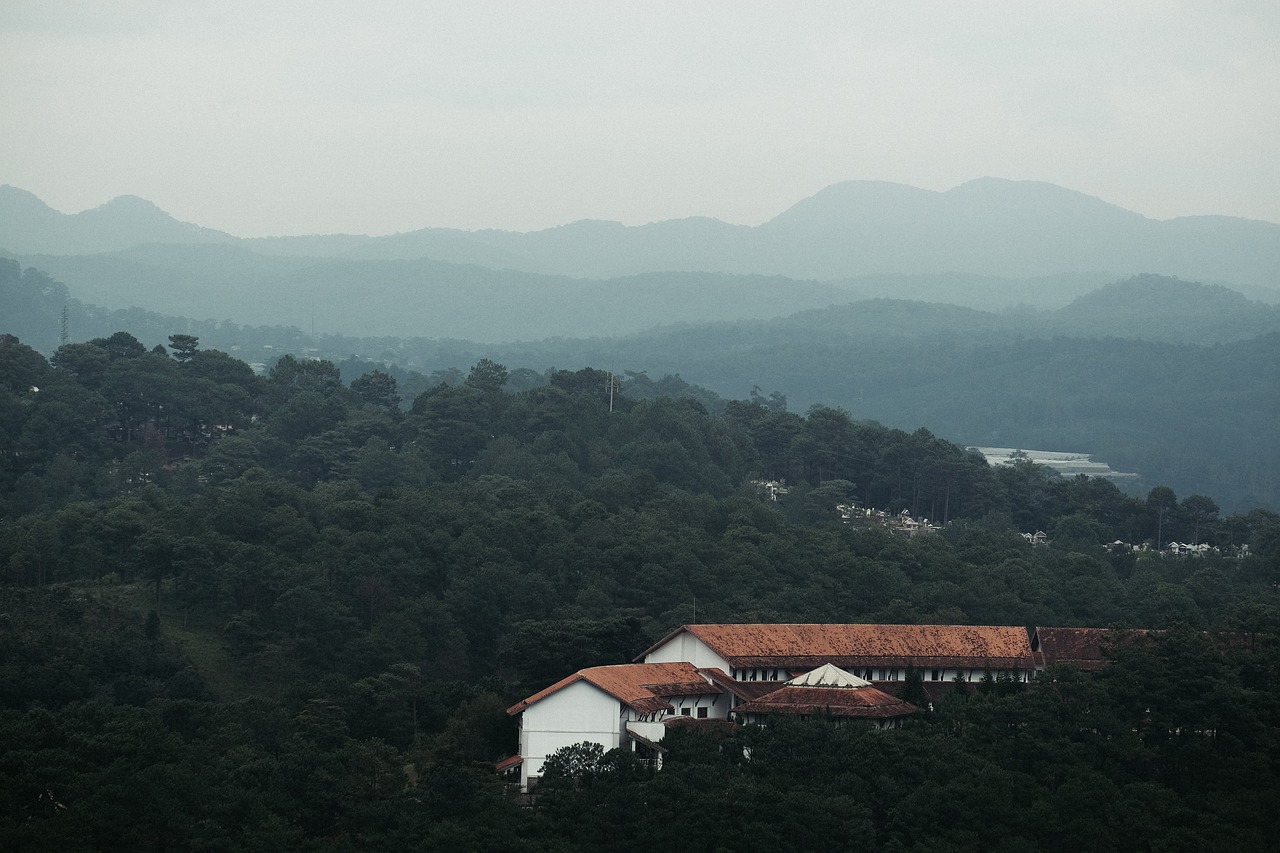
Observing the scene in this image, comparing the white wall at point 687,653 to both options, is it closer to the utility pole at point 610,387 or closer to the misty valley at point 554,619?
the misty valley at point 554,619


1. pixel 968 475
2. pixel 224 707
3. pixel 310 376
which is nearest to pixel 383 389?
pixel 310 376

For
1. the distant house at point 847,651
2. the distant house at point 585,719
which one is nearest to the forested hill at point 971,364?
the distant house at point 847,651

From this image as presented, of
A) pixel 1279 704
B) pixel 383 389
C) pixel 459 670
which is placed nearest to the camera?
pixel 1279 704

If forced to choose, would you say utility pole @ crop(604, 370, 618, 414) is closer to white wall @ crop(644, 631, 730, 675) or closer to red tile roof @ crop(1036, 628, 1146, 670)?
white wall @ crop(644, 631, 730, 675)

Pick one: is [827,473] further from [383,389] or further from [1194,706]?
[1194,706]

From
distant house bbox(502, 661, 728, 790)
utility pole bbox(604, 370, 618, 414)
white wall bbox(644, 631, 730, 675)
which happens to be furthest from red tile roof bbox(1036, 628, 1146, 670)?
utility pole bbox(604, 370, 618, 414)

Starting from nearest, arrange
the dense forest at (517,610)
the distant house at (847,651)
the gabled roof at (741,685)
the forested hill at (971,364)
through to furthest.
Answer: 1. the dense forest at (517,610)
2. the gabled roof at (741,685)
3. the distant house at (847,651)
4. the forested hill at (971,364)

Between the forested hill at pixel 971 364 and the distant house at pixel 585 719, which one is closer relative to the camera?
the distant house at pixel 585 719
